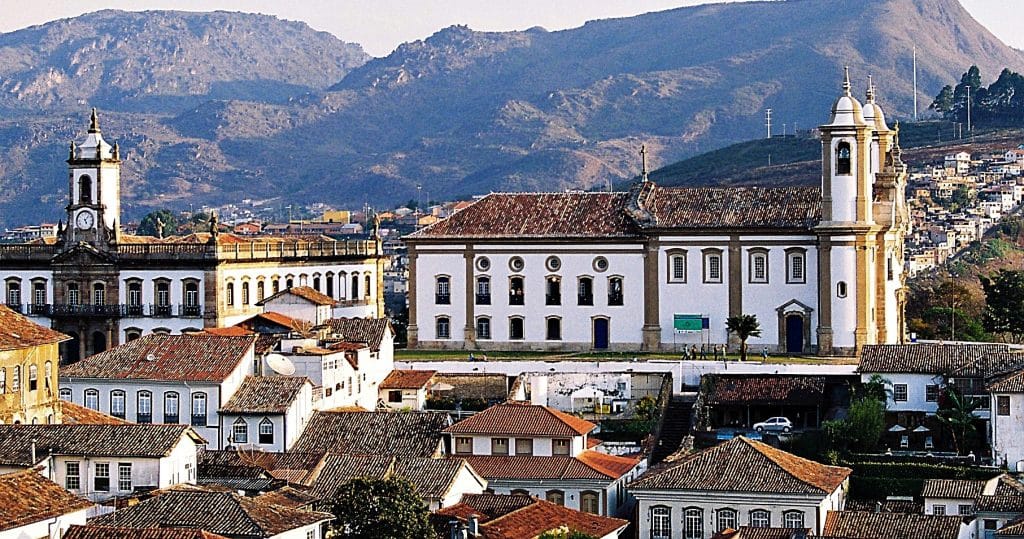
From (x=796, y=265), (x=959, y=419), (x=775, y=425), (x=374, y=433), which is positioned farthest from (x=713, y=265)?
(x=374, y=433)

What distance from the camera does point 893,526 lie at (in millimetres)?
45281

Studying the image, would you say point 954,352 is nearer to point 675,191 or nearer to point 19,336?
point 675,191

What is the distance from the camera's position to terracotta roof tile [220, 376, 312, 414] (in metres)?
56.3

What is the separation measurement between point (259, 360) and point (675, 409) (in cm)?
1242

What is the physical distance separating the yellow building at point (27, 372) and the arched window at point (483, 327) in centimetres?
2045

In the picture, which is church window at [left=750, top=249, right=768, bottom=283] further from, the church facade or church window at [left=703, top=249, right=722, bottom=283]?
church window at [left=703, top=249, right=722, bottom=283]

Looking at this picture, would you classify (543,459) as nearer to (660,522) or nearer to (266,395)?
(660,522)

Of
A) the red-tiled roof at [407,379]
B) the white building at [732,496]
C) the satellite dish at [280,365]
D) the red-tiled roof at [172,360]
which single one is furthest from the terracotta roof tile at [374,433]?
the white building at [732,496]

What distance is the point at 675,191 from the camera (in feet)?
239

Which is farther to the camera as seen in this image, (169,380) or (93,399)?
(93,399)

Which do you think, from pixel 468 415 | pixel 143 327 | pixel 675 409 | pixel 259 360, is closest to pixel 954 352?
pixel 675 409

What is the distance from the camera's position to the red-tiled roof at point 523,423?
54.8 metres

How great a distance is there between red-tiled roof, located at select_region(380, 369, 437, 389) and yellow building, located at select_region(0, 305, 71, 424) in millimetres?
12173

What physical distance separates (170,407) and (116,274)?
1707cm
